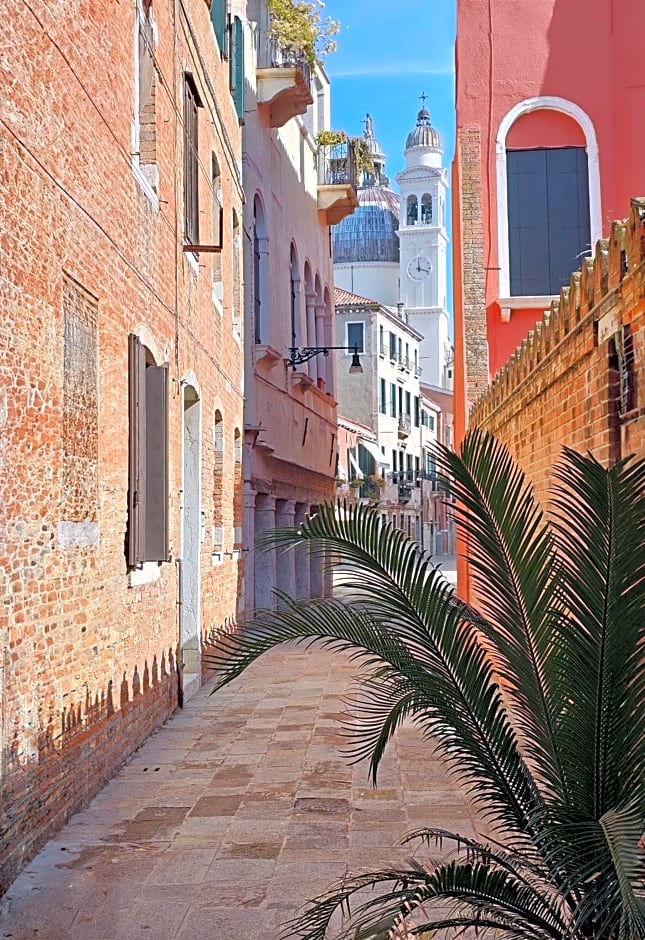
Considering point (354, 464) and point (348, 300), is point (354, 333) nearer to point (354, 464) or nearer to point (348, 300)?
point (348, 300)

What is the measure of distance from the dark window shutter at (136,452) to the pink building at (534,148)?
30.4 feet

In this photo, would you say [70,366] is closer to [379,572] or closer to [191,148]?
[379,572]

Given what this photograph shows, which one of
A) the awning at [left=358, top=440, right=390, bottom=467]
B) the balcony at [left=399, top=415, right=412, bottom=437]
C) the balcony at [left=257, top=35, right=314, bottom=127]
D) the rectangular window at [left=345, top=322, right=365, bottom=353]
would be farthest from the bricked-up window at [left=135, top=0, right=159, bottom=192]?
the balcony at [left=399, top=415, right=412, bottom=437]

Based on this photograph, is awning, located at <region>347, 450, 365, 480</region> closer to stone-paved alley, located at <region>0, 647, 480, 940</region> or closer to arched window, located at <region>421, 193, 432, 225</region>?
stone-paved alley, located at <region>0, 647, 480, 940</region>

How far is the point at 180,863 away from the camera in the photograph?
5.89 m

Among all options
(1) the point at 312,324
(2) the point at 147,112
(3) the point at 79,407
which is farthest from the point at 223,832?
(1) the point at 312,324

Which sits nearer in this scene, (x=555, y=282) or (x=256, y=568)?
(x=555, y=282)

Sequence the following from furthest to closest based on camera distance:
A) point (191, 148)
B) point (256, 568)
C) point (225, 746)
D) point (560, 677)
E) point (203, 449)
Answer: point (256, 568) < point (203, 449) < point (191, 148) < point (225, 746) < point (560, 677)

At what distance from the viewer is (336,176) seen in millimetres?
25375

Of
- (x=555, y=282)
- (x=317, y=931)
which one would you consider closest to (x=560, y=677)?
(x=317, y=931)

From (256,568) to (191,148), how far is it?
8.24 m

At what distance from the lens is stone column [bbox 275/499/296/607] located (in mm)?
20078

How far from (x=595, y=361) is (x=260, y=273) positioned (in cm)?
1224

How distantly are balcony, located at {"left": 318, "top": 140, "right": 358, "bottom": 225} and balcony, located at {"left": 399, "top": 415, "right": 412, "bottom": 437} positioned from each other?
3402cm
